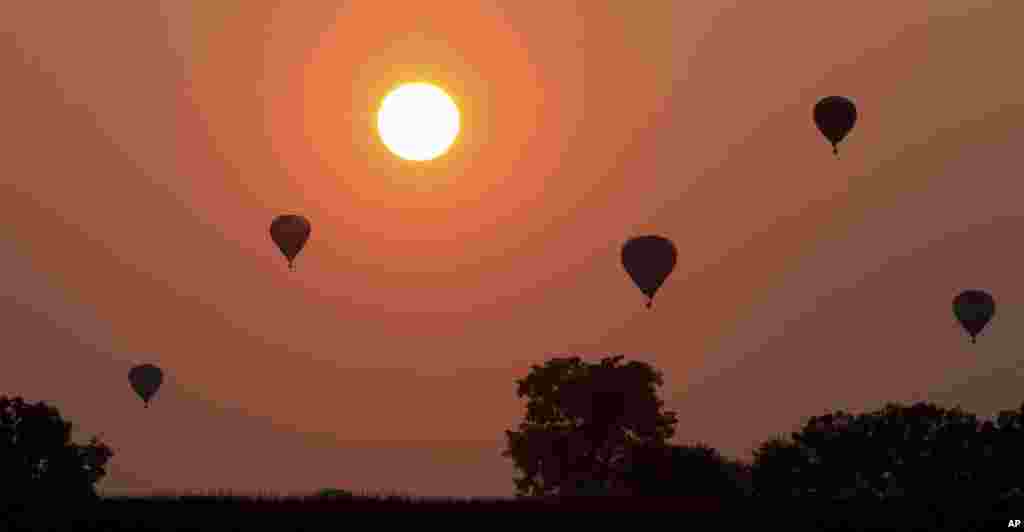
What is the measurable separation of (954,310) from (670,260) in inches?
804

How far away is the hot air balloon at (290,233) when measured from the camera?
11650 centimetres

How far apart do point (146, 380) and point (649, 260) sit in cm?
4503

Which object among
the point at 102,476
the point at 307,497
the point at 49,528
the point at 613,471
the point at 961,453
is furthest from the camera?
the point at 102,476

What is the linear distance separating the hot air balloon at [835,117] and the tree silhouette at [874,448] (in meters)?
15.9

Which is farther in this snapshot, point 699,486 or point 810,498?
point 699,486

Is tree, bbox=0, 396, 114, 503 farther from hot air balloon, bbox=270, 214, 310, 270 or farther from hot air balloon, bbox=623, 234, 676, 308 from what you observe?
hot air balloon, bbox=623, 234, 676, 308

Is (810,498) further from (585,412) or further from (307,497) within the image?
(585,412)

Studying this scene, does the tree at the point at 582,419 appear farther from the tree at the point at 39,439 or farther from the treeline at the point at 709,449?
the tree at the point at 39,439

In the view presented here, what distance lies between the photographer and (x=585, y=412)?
115062 millimetres

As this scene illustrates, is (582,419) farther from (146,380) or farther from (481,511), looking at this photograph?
(481,511)

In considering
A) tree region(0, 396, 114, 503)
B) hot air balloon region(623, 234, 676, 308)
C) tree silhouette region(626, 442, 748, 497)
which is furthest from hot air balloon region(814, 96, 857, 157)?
tree region(0, 396, 114, 503)

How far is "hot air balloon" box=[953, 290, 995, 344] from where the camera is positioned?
367ft

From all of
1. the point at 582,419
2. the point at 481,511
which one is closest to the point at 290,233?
the point at 582,419

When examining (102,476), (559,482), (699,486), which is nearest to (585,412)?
(559,482)
